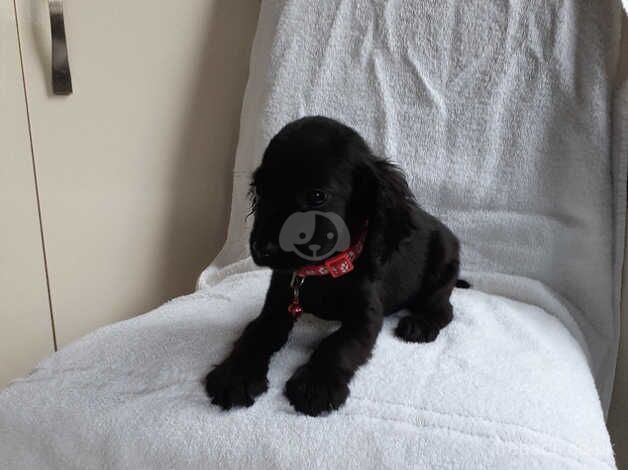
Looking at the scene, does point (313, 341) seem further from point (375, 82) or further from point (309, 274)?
point (375, 82)

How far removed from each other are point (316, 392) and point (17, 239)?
104cm

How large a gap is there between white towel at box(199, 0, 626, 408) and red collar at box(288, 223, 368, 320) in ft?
1.54

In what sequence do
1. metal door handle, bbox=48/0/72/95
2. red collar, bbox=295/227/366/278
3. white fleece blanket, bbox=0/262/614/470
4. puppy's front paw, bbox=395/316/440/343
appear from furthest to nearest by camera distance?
metal door handle, bbox=48/0/72/95 < puppy's front paw, bbox=395/316/440/343 < red collar, bbox=295/227/366/278 < white fleece blanket, bbox=0/262/614/470

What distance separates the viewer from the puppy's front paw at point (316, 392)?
2.68 ft

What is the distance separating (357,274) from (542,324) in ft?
1.35

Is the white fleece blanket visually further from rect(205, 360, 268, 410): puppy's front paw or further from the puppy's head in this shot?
the puppy's head

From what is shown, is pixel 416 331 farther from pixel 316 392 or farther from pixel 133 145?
pixel 133 145

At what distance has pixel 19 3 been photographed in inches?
54.3

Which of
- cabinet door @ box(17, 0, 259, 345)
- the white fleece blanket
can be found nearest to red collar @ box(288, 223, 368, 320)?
the white fleece blanket

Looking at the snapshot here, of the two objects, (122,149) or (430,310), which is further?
(122,149)

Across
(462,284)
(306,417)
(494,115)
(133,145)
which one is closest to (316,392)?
(306,417)

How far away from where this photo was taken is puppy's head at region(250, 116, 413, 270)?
0.85 m

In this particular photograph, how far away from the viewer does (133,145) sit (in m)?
1.57

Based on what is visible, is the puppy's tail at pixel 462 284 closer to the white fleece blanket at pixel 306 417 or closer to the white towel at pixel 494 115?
the white towel at pixel 494 115
